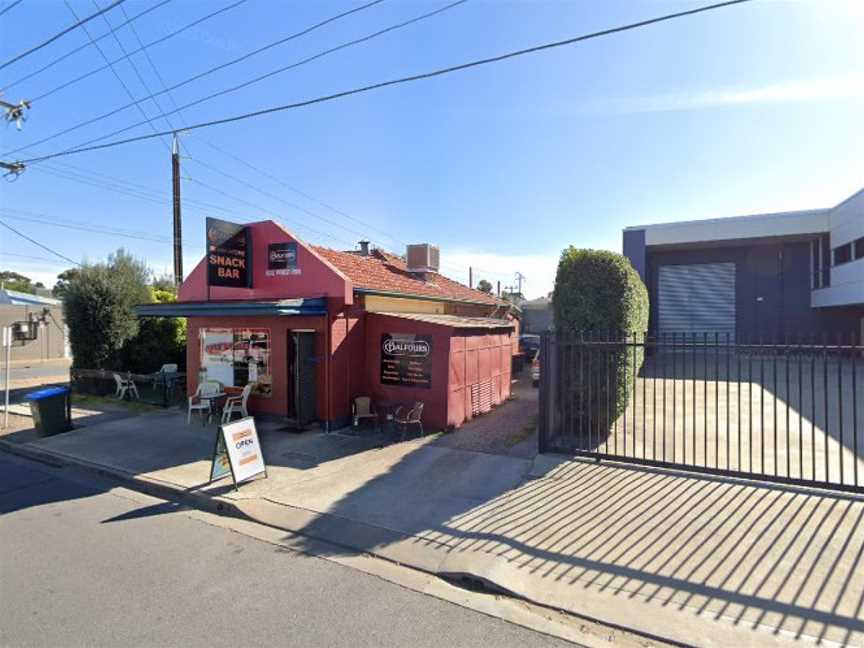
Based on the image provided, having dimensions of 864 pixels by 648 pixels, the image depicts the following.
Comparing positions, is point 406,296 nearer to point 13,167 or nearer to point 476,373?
point 476,373

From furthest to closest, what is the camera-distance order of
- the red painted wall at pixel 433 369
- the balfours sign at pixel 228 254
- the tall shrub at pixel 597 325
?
the balfours sign at pixel 228 254 < the red painted wall at pixel 433 369 < the tall shrub at pixel 597 325

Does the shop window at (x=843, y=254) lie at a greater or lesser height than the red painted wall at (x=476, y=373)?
greater

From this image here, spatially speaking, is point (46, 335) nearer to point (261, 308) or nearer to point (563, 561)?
point (261, 308)

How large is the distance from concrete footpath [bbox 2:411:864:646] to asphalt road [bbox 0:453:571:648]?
597 mm

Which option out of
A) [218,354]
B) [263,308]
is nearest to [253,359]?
[218,354]

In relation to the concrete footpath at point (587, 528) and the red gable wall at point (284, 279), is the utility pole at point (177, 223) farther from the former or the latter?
the concrete footpath at point (587, 528)

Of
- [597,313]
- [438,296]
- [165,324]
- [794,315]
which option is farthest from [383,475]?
[794,315]

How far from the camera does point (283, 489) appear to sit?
6969 millimetres

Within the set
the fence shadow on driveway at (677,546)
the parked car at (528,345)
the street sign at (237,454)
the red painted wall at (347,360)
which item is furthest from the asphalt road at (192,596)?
the parked car at (528,345)

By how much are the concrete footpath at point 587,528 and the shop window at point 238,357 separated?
3032 mm

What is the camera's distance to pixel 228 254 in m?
11.2

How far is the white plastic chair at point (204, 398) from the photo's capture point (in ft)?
37.7

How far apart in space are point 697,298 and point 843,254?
7061mm

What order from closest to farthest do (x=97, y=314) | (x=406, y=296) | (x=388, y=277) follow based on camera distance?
(x=406, y=296) < (x=388, y=277) < (x=97, y=314)
